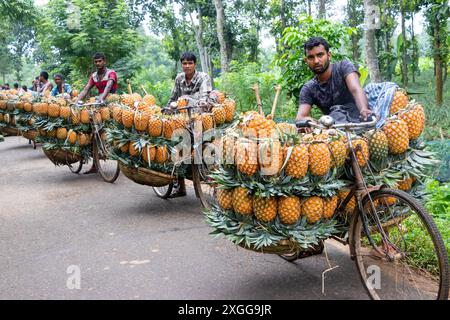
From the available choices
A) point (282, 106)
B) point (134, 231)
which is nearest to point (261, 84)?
point (282, 106)

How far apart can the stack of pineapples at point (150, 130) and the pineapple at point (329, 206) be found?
9.13ft

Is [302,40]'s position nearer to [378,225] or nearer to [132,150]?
[132,150]

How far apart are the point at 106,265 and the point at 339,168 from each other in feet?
7.90

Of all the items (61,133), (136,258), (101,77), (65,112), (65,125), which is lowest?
(136,258)

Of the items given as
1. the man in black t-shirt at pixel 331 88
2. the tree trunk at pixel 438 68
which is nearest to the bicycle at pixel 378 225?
the man in black t-shirt at pixel 331 88

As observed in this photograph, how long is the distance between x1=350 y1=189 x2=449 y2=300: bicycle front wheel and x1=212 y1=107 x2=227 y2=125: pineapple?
2.79 meters

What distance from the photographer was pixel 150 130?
576cm

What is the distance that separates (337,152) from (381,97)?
98cm

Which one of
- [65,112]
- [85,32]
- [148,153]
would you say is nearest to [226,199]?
[148,153]

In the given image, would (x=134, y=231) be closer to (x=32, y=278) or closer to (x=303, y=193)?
(x=32, y=278)

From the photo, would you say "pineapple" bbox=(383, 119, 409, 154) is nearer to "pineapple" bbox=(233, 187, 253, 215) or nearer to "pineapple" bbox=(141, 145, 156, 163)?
"pineapple" bbox=(233, 187, 253, 215)

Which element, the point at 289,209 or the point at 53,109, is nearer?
the point at 289,209

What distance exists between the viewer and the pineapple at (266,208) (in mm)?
3295
